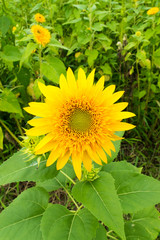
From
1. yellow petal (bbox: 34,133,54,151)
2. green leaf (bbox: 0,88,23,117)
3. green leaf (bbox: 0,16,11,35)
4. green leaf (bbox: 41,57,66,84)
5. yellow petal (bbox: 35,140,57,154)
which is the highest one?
green leaf (bbox: 0,16,11,35)

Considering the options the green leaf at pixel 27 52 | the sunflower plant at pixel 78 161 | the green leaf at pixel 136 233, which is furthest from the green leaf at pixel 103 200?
the green leaf at pixel 27 52

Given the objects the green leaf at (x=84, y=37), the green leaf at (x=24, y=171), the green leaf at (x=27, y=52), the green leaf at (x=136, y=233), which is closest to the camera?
the green leaf at (x=24, y=171)

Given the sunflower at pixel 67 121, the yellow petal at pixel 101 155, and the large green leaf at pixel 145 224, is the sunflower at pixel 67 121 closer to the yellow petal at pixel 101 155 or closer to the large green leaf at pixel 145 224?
the yellow petal at pixel 101 155

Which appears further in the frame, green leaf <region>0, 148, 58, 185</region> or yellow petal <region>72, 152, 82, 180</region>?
green leaf <region>0, 148, 58, 185</region>

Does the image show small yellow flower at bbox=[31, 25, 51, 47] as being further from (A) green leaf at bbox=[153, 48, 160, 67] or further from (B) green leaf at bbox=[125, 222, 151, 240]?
(B) green leaf at bbox=[125, 222, 151, 240]

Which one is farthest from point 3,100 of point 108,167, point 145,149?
point 145,149

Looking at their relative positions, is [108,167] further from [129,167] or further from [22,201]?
[22,201]

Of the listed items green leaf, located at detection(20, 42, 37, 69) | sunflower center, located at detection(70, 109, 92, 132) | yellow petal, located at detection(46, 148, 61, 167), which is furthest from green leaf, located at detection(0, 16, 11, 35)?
yellow petal, located at detection(46, 148, 61, 167)

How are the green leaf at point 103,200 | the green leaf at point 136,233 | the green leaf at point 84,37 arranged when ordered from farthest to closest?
the green leaf at point 84,37
the green leaf at point 136,233
the green leaf at point 103,200

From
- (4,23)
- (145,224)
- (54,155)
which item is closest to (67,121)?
(54,155)
